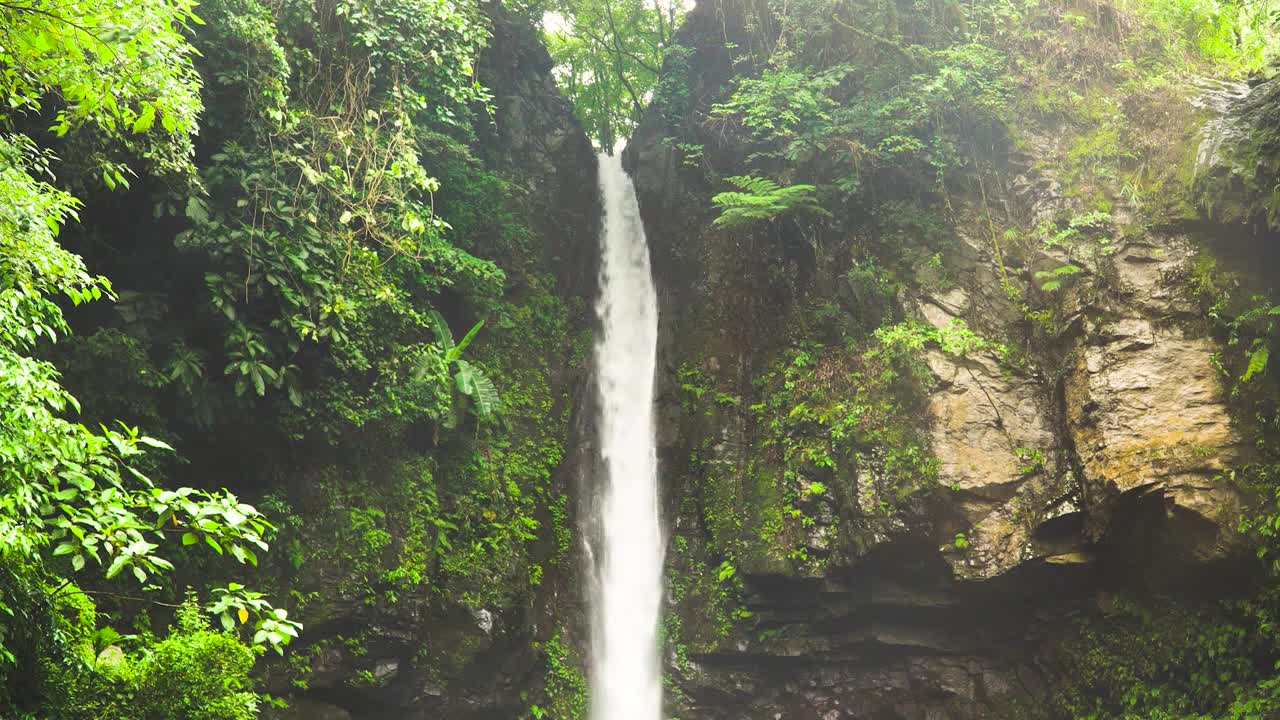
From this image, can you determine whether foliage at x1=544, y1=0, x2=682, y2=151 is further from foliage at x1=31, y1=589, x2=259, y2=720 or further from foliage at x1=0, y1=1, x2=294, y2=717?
foliage at x1=31, y1=589, x2=259, y2=720

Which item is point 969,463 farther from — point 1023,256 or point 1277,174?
point 1277,174

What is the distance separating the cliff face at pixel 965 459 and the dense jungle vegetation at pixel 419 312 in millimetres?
100

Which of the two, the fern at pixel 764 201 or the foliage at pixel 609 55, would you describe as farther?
the foliage at pixel 609 55

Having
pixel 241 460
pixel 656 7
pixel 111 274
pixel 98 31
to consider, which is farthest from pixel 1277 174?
pixel 656 7

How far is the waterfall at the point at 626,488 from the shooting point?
34.3 ft

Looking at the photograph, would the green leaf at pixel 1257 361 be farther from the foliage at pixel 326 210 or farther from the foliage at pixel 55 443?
the foliage at pixel 55 443

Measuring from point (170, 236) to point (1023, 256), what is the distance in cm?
1010

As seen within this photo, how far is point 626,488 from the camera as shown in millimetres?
11656

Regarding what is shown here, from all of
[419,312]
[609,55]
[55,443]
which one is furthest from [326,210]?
[609,55]

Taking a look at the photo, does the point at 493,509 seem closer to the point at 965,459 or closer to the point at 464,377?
the point at 464,377

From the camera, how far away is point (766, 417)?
36.0 feet

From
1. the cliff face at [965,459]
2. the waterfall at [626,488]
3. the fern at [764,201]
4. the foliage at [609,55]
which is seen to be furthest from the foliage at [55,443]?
the foliage at [609,55]

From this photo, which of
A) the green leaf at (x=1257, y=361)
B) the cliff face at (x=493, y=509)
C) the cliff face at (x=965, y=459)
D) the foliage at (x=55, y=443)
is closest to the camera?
the foliage at (x=55, y=443)

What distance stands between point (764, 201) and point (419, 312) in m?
4.83
